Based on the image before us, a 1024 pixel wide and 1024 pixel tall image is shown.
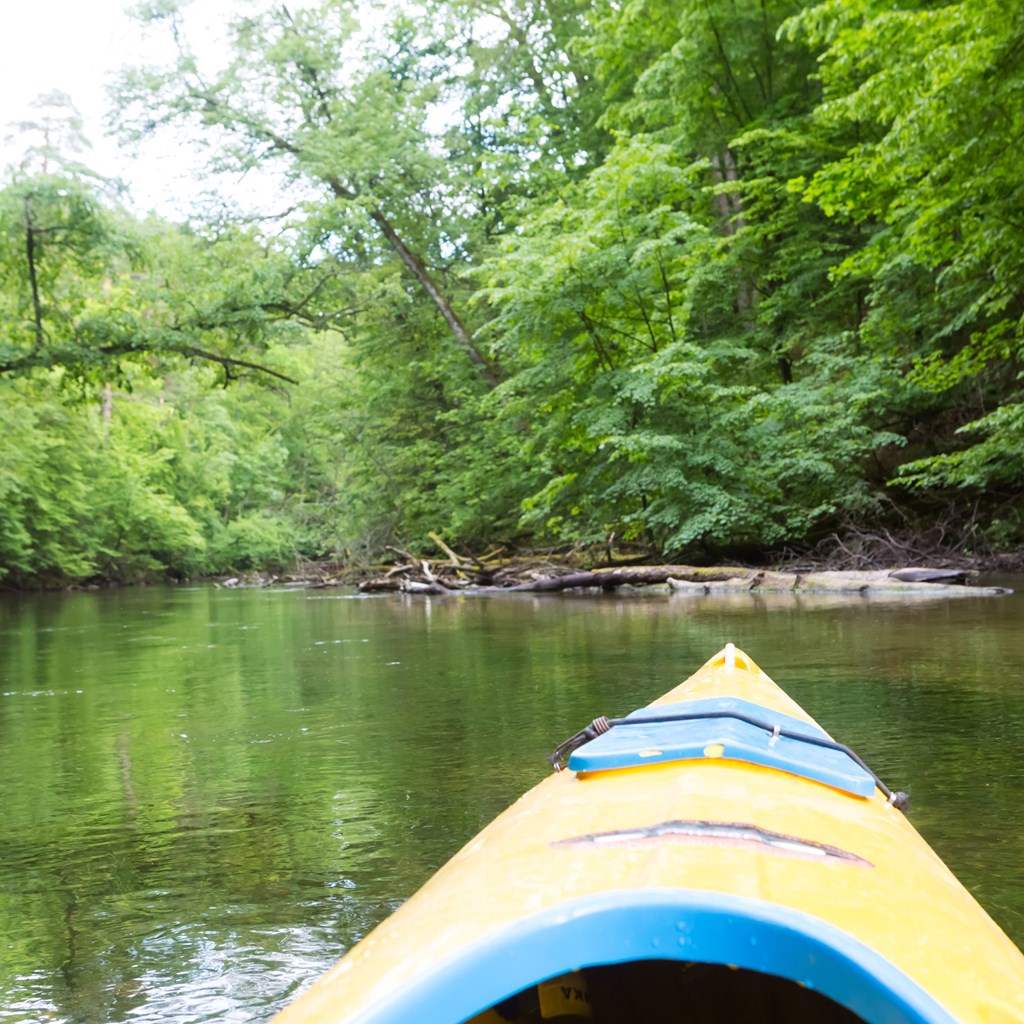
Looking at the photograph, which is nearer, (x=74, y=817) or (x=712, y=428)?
(x=74, y=817)

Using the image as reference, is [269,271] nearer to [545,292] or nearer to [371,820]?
[545,292]

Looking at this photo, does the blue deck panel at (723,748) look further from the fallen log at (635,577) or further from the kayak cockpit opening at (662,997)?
the fallen log at (635,577)

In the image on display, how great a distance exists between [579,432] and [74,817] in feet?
43.3

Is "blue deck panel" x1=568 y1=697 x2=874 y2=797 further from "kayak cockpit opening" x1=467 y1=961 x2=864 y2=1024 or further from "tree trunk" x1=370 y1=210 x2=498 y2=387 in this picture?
"tree trunk" x1=370 y1=210 x2=498 y2=387

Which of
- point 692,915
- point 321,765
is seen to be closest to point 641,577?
point 321,765

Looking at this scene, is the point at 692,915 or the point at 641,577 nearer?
the point at 692,915

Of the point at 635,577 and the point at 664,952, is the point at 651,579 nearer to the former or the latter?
the point at 635,577

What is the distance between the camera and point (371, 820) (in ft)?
11.7

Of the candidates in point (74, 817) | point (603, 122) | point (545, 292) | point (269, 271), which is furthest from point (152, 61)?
point (74, 817)

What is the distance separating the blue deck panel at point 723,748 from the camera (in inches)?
85.1

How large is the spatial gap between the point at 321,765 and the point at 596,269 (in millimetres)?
12175

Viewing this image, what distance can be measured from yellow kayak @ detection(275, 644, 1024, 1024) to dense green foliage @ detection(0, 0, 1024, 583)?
8.42 metres

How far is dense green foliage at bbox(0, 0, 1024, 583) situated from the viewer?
1182 centimetres

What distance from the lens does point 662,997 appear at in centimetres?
196
